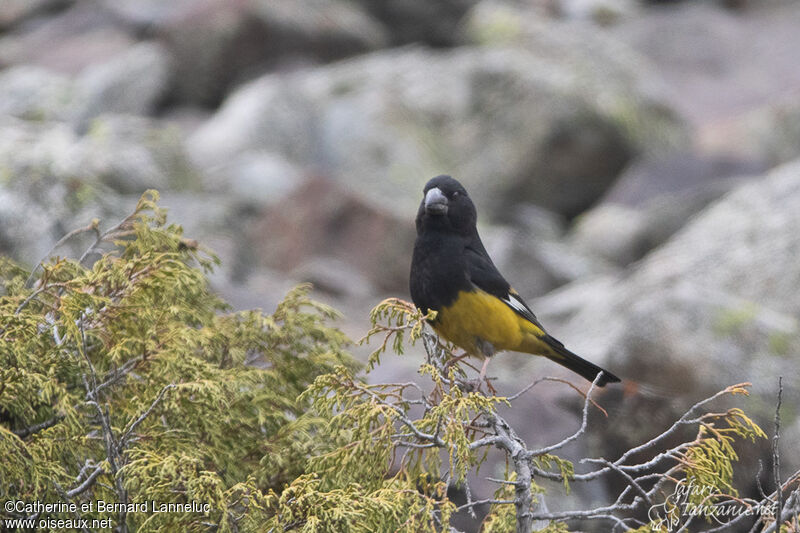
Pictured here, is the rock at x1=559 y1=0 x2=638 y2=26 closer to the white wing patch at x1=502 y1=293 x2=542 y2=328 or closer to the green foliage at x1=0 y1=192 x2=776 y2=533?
the white wing patch at x1=502 y1=293 x2=542 y2=328

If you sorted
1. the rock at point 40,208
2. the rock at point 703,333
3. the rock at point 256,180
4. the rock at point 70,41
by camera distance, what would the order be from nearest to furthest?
the rock at point 40,208 < the rock at point 703,333 < the rock at point 256,180 < the rock at point 70,41

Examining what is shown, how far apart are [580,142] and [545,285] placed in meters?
4.99

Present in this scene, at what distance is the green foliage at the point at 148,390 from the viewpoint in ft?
11.8

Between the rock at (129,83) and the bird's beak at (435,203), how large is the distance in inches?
629

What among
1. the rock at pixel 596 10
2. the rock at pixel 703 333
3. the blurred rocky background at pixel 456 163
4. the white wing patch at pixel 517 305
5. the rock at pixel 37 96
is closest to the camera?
the white wing patch at pixel 517 305

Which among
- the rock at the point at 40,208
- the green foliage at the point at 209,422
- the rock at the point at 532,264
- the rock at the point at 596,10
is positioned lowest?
the green foliage at the point at 209,422

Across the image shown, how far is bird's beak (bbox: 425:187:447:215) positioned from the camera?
4.99m

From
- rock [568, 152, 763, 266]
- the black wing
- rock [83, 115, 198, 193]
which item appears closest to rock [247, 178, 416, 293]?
rock [83, 115, 198, 193]

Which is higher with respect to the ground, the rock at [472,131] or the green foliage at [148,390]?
the rock at [472,131]

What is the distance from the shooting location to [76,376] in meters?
4.09

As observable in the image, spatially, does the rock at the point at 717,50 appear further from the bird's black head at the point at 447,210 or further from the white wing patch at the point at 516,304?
the bird's black head at the point at 447,210

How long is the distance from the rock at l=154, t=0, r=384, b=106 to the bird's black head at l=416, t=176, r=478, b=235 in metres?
18.5
